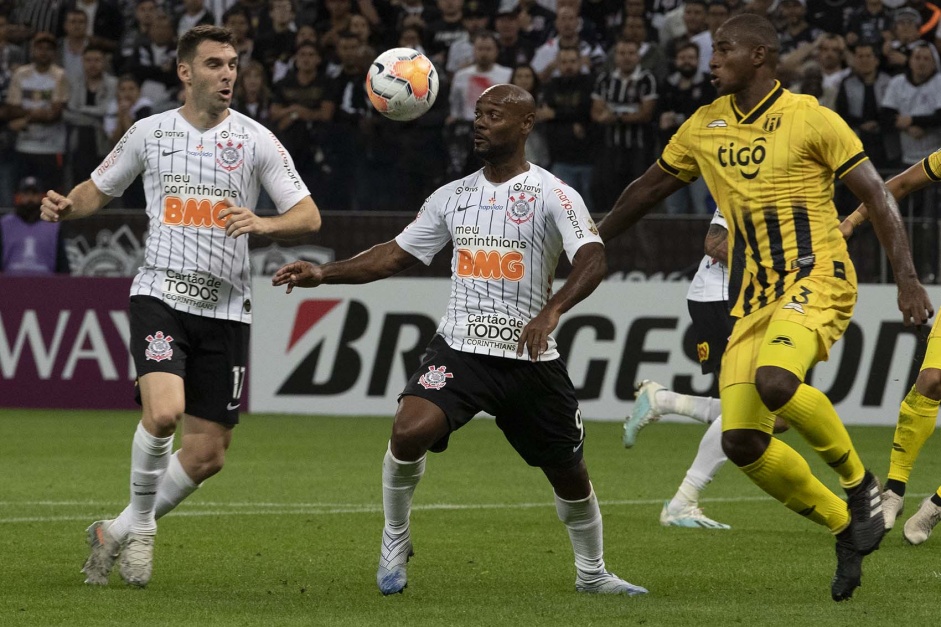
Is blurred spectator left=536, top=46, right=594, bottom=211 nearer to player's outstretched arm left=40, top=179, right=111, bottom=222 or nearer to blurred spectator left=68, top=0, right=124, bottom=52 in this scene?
blurred spectator left=68, top=0, right=124, bottom=52

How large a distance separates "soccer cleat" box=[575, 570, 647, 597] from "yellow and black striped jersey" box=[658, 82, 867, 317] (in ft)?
4.16

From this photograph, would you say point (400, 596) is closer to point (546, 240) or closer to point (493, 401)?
point (493, 401)

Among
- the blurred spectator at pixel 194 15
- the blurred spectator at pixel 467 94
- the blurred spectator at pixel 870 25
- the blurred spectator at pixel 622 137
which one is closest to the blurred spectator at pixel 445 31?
the blurred spectator at pixel 467 94

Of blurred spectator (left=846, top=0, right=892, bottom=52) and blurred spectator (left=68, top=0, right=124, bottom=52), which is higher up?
blurred spectator (left=846, top=0, right=892, bottom=52)

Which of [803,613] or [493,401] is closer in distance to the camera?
[803,613]

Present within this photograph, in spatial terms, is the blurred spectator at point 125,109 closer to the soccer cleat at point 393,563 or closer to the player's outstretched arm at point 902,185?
the player's outstretched arm at point 902,185

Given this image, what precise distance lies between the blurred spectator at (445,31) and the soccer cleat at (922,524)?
10.7m

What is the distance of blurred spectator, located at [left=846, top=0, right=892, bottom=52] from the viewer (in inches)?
658

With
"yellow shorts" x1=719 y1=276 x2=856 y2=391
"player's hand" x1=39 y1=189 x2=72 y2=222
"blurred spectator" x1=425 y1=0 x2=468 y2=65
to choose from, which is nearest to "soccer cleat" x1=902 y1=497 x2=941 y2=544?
"yellow shorts" x1=719 y1=276 x2=856 y2=391

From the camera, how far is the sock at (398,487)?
264 inches

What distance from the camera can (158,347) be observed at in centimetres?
699

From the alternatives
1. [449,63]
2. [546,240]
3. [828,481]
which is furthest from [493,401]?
[449,63]

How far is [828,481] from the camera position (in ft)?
37.4

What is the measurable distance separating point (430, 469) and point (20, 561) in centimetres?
484
